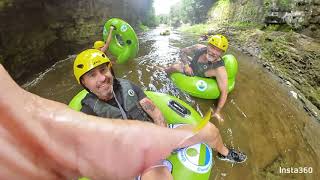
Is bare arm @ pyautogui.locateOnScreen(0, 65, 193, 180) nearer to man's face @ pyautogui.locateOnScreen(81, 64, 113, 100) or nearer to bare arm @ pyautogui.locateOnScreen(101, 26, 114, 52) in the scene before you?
man's face @ pyautogui.locateOnScreen(81, 64, 113, 100)

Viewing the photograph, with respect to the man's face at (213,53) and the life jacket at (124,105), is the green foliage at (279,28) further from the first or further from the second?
the life jacket at (124,105)

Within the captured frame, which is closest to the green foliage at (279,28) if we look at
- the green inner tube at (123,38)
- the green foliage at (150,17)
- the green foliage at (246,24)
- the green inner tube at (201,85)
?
the green foliage at (246,24)

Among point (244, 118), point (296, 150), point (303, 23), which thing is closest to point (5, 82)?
point (296, 150)

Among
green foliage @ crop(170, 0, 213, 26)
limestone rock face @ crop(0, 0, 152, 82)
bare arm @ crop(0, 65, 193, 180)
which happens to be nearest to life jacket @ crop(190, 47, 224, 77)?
limestone rock face @ crop(0, 0, 152, 82)

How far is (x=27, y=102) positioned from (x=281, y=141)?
416cm

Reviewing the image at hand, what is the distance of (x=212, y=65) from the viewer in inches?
208

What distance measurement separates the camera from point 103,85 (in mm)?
3260

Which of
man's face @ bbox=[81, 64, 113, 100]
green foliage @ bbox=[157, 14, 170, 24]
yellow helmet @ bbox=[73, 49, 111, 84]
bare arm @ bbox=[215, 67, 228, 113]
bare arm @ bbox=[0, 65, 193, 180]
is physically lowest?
green foliage @ bbox=[157, 14, 170, 24]

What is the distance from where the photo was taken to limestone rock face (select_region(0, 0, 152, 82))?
19.9ft

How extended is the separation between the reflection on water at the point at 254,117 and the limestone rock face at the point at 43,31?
0.53m

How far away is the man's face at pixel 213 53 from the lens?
16.8ft

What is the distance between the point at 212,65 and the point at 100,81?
2.63 m

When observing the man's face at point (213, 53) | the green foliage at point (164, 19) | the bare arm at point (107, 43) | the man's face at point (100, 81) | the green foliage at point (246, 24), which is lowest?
the green foliage at point (164, 19)

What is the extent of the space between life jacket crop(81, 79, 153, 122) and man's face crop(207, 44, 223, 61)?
2220 mm
